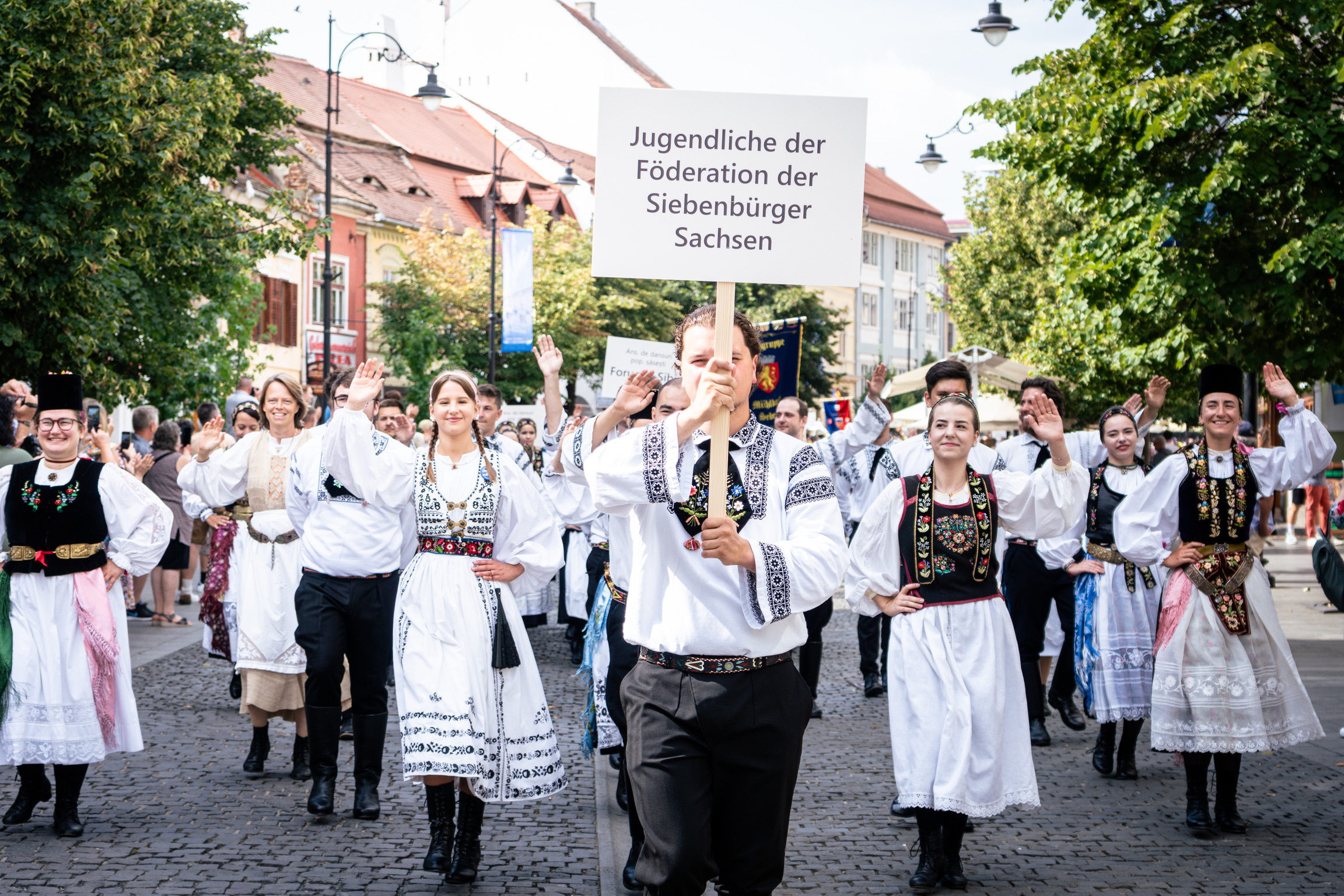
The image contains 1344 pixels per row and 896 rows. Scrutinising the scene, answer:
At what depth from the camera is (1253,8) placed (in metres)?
15.0

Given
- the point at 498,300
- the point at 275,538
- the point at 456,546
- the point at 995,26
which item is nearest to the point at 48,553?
the point at 275,538

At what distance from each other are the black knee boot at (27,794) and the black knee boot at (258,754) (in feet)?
4.11

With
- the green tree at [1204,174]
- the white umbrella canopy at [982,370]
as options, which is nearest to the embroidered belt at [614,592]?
the green tree at [1204,174]

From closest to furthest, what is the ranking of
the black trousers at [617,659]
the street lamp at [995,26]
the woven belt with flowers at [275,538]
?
the black trousers at [617,659] → the woven belt with flowers at [275,538] → the street lamp at [995,26]

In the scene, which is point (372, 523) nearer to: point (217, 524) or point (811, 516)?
point (217, 524)

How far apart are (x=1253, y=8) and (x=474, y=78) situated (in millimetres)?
56593

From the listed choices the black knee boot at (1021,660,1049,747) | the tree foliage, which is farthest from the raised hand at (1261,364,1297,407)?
the tree foliage

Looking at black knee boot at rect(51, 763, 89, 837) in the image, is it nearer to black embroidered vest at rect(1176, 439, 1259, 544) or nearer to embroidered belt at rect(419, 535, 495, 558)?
embroidered belt at rect(419, 535, 495, 558)

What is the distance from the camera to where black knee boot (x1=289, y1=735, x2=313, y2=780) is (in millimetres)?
8031

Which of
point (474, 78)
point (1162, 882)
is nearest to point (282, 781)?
point (1162, 882)

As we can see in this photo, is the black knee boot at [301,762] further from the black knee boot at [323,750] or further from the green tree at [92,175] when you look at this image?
the green tree at [92,175]

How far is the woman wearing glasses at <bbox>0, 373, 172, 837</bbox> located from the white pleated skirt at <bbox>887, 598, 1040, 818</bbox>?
3.61 metres

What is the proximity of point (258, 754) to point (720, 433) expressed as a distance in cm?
520

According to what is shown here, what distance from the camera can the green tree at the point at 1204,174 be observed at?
14266mm
